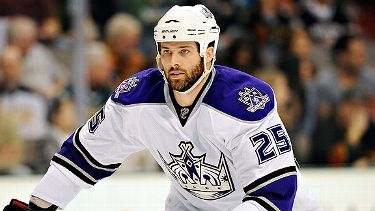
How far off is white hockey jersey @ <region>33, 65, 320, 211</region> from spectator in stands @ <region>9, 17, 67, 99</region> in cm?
288

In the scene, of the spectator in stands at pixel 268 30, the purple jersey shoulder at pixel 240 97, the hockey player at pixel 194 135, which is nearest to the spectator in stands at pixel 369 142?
the spectator in stands at pixel 268 30

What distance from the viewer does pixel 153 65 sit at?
6215mm

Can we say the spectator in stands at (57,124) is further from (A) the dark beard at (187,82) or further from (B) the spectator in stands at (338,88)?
(A) the dark beard at (187,82)

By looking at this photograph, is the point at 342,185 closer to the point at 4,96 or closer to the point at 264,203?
the point at 4,96

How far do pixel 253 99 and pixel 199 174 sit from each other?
0.32m

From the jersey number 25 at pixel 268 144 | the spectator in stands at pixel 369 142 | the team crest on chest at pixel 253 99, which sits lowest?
the spectator in stands at pixel 369 142

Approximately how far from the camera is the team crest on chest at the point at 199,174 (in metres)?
2.80

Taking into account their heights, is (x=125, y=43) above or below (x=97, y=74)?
above

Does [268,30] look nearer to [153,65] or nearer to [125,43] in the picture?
[153,65]

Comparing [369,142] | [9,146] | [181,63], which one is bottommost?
[369,142]

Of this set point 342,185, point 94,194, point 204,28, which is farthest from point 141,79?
point 342,185

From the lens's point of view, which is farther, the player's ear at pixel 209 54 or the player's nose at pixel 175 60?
the player's ear at pixel 209 54

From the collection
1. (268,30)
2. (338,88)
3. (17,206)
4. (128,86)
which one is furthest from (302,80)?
(17,206)

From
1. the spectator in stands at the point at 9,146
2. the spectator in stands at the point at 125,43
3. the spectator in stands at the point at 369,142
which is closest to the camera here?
the spectator in stands at the point at 9,146
